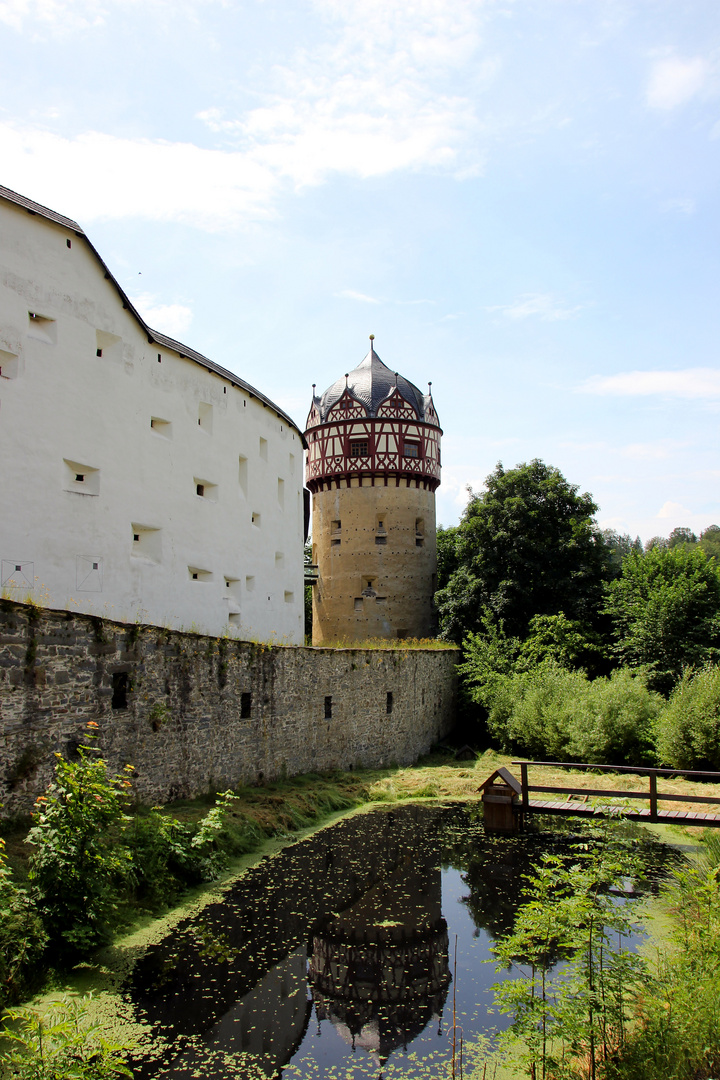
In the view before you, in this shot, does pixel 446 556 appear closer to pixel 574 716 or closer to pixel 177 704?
pixel 574 716

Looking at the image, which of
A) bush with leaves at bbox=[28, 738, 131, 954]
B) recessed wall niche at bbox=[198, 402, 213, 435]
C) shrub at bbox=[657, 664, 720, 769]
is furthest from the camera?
recessed wall niche at bbox=[198, 402, 213, 435]

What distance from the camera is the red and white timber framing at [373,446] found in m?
32.4

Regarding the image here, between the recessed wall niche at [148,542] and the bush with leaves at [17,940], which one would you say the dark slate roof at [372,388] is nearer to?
the recessed wall niche at [148,542]

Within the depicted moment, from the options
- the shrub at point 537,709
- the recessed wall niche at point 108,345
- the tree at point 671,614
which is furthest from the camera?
the tree at point 671,614

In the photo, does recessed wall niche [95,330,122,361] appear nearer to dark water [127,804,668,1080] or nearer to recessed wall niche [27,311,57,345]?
recessed wall niche [27,311,57,345]

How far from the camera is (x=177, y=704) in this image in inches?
474

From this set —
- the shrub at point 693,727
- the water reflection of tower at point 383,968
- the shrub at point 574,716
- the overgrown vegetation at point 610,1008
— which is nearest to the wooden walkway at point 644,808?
the water reflection of tower at point 383,968

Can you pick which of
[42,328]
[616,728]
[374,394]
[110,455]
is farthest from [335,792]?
[374,394]

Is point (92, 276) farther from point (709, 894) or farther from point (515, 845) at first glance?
point (709, 894)

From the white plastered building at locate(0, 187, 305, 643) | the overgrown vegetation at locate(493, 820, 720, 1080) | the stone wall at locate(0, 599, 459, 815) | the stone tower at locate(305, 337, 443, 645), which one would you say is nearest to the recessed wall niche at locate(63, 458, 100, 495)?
the white plastered building at locate(0, 187, 305, 643)

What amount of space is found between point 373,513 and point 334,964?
2458cm

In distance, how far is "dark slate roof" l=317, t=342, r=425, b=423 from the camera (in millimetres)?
33031

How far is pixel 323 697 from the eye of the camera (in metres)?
17.4

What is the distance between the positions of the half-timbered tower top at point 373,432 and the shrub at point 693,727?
17213 mm
